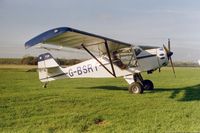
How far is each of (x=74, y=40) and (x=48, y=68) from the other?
5.29 meters

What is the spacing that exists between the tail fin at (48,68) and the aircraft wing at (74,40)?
3233 millimetres

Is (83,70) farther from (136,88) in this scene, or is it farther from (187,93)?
(187,93)

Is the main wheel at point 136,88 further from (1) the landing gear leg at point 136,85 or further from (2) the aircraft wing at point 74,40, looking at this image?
(2) the aircraft wing at point 74,40

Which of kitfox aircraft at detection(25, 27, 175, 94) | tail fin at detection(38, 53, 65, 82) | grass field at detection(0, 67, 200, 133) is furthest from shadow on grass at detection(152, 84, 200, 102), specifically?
tail fin at detection(38, 53, 65, 82)

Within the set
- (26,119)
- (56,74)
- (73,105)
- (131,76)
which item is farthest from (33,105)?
(56,74)

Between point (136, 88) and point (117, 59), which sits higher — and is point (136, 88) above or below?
below

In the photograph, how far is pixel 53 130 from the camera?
6730mm

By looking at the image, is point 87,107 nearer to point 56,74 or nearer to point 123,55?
point 123,55

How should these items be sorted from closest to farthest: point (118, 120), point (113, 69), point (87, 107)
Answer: point (118, 120) → point (87, 107) → point (113, 69)

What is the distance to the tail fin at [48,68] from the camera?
16670 mm

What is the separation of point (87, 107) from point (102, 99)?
5.58 feet

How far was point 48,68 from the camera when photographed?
16.8 meters

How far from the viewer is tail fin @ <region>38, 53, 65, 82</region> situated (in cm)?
1667

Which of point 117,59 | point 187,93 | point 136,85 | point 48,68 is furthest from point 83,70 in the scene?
point 187,93
